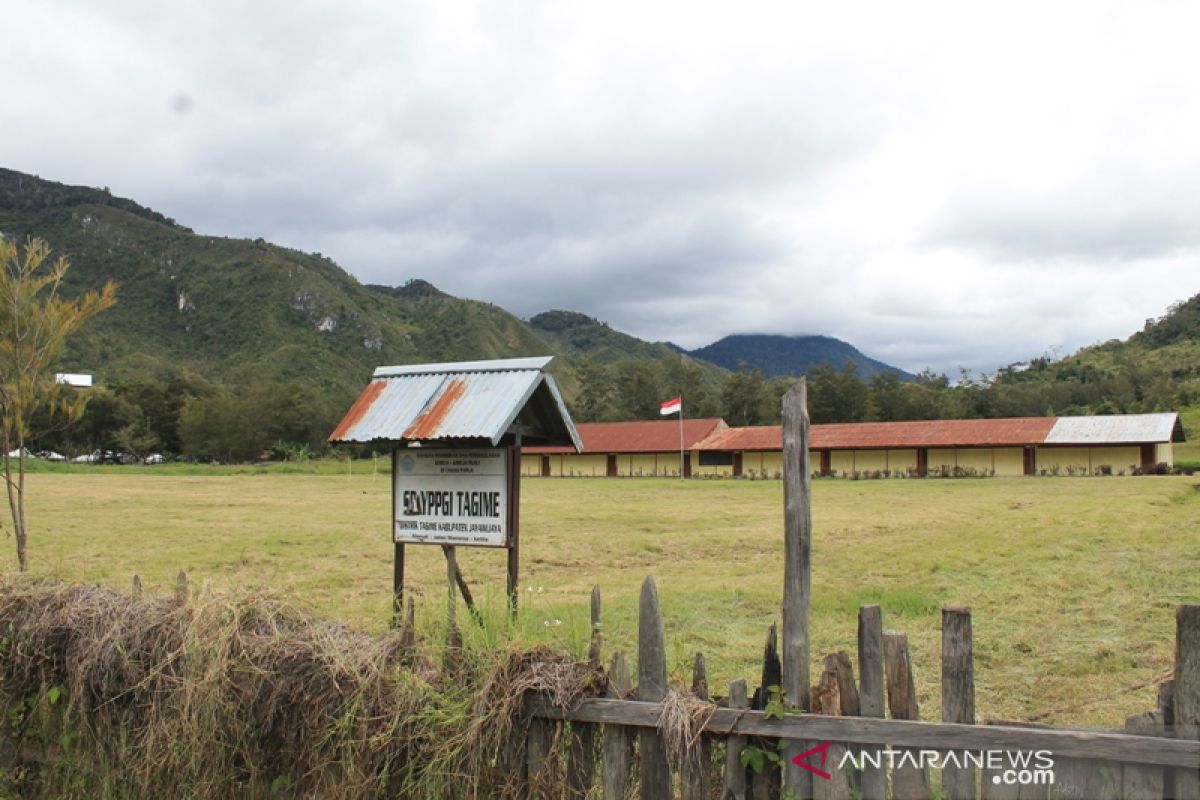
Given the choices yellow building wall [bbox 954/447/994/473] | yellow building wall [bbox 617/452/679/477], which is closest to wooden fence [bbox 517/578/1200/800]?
yellow building wall [bbox 954/447/994/473]

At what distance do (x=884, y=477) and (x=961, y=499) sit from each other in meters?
20.9

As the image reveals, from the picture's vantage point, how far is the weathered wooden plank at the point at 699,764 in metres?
3.45

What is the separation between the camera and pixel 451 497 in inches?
243

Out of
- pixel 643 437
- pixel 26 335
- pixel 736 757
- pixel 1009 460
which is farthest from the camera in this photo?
pixel 643 437

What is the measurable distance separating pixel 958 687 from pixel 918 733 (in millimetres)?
220

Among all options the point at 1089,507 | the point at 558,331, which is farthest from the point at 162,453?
the point at 558,331

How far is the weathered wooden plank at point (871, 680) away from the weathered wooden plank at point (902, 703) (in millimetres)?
39

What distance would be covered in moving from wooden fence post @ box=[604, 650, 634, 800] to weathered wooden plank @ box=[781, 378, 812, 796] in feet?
2.15

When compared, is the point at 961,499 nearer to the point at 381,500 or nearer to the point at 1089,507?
the point at 1089,507

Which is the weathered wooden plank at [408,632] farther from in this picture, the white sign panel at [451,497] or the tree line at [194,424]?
the tree line at [194,424]

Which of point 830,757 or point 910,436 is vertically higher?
point 910,436

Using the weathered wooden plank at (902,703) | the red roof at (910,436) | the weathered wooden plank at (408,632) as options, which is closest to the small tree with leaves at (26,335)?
the weathered wooden plank at (408,632)

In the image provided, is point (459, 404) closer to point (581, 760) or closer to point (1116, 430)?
point (581, 760)

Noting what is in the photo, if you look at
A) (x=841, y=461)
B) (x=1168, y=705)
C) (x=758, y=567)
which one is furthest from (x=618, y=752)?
(x=841, y=461)
